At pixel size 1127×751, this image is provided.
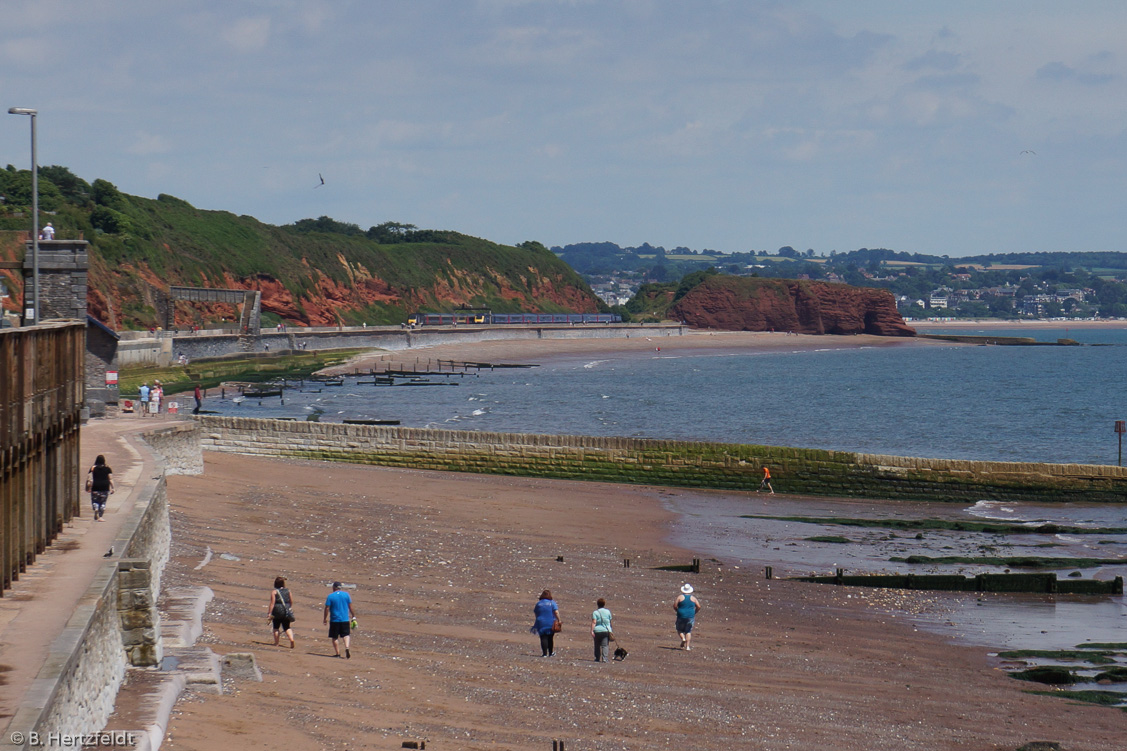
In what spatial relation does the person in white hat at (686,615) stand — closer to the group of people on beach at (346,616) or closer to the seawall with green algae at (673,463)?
the group of people on beach at (346,616)

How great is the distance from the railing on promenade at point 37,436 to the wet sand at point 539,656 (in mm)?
2536

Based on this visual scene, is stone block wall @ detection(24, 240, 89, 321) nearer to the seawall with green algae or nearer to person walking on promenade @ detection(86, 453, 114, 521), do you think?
the seawall with green algae

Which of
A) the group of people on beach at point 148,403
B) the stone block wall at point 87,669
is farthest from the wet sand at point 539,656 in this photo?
the group of people on beach at point 148,403

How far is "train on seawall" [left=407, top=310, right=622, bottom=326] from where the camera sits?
14638cm

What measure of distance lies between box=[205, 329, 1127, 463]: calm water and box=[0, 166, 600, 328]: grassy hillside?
29.8 meters

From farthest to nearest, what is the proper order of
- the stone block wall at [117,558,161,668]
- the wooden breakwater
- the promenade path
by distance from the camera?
1. the wooden breakwater
2. the stone block wall at [117,558,161,668]
3. the promenade path

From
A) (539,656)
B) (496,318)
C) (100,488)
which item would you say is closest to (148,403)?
(100,488)

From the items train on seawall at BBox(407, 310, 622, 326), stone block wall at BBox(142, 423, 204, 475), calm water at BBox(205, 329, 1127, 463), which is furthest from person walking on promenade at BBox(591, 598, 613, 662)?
train on seawall at BBox(407, 310, 622, 326)

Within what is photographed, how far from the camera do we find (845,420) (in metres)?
64.6

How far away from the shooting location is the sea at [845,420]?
25.7 m

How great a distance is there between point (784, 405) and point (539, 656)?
6030 centimetres

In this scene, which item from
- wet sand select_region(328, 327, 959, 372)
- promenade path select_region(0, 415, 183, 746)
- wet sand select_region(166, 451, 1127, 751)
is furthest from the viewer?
wet sand select_region(328, 327, 959, 372)

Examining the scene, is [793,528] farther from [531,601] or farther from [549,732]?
[549,732]

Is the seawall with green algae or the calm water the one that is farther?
the calm water
